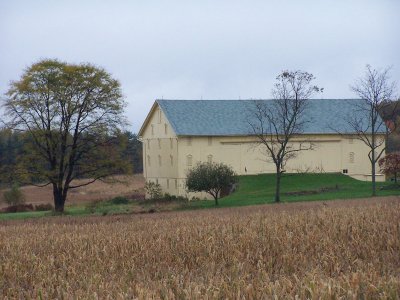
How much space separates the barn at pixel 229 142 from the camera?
64.1 m

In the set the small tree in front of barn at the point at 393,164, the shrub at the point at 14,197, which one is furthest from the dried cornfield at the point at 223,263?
the shrub at the point at 14,197

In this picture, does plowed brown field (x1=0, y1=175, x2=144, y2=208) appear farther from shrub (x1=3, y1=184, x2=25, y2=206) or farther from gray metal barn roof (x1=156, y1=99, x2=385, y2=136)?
gray metal barn roof (x1=156, y1=99, x2=385, y2=136)

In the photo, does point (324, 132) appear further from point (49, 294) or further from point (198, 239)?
point (49, 294)

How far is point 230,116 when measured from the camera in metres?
67.2

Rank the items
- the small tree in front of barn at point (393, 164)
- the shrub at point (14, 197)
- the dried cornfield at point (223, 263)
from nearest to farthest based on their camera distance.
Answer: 1. the dried cornfield at point (223, 263)
2. the small tree in front of barn at point (393, 164)
3. the shrub at point (14, 197)

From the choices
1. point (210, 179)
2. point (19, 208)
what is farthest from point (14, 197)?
point (210, 179)

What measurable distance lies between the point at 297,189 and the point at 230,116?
38.9 feet

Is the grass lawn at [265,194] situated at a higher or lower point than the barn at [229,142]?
lower

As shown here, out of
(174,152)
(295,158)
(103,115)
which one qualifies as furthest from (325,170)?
(103,115)

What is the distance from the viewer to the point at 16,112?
54.5 metres

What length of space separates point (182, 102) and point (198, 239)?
50.8 metres

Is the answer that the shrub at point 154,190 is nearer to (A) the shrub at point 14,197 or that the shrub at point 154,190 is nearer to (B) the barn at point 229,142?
(B) the barn at point 229,142

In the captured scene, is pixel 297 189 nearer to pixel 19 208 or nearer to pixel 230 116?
pixel 230 116

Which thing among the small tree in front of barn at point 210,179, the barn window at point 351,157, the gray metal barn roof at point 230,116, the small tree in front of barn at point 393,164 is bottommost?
the small tree in front of barn at point 210,179
